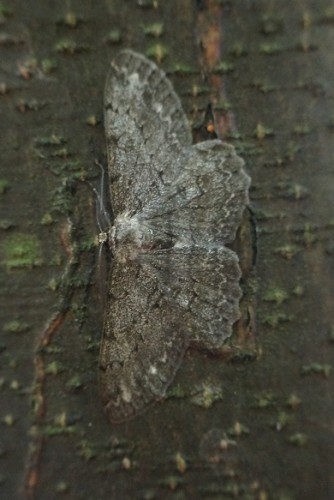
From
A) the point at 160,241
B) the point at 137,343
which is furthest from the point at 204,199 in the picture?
the point at 137,343

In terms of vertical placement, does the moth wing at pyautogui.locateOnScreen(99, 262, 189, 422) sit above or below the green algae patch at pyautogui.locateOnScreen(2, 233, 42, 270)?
below

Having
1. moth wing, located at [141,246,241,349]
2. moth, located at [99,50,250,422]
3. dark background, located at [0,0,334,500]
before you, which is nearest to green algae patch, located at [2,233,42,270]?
dark background, located at [0,0,334,500]

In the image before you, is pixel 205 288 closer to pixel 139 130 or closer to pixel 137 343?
pixel 137 343

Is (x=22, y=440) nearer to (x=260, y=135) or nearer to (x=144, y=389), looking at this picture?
(x=144, y=389)

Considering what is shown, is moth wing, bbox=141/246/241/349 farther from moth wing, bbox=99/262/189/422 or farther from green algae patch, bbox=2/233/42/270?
green algae patch, bbox=2/233/42/270

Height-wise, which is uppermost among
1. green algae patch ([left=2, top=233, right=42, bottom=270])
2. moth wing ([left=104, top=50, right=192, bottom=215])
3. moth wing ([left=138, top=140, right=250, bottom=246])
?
moth wing ([left=104, top=50, right=192, bottom=215])

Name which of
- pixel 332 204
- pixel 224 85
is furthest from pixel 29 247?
pixel 332 204
